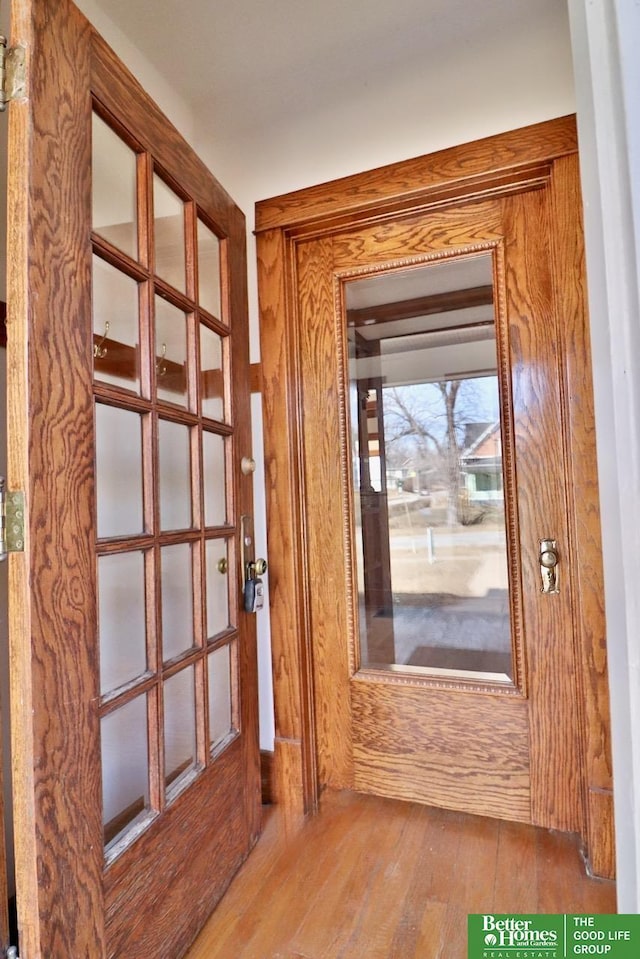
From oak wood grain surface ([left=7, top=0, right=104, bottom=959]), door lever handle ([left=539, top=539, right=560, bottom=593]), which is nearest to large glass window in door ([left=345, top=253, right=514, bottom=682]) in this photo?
door lever handle ([left=539, top=539, right=560, bottom=593])

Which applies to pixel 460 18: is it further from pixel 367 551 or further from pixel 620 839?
pixel 620 839

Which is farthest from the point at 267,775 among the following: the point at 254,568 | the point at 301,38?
the point at 301,38

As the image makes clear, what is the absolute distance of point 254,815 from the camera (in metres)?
1.44

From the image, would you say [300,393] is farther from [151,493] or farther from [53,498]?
[53,498]

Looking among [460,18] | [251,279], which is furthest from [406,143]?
[251,279]

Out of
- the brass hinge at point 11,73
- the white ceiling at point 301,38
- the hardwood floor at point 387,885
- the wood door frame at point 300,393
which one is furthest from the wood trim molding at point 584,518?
the brass hinge at point 11,73

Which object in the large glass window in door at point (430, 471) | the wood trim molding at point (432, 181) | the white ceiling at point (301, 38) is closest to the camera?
the white ceiling at point (301, 38)

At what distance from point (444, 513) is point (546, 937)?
3.54ft

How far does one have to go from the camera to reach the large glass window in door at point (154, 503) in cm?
103

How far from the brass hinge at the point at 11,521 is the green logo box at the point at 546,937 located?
1080 millimetres

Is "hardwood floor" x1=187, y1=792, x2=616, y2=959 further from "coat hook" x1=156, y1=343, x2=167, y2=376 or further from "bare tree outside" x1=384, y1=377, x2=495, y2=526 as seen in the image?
"coat hook" x1=156, y1=343, x2=167, y2=376

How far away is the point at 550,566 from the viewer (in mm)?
1463

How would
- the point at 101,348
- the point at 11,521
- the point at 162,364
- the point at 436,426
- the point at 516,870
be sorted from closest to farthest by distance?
the point at 11,521 < the point at 101,348 < the point at 162,364 < the point at 516,870 < the point at 436,426

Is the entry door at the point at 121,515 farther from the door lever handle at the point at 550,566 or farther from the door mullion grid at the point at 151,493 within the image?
the door lever handle at the point at 550,566
